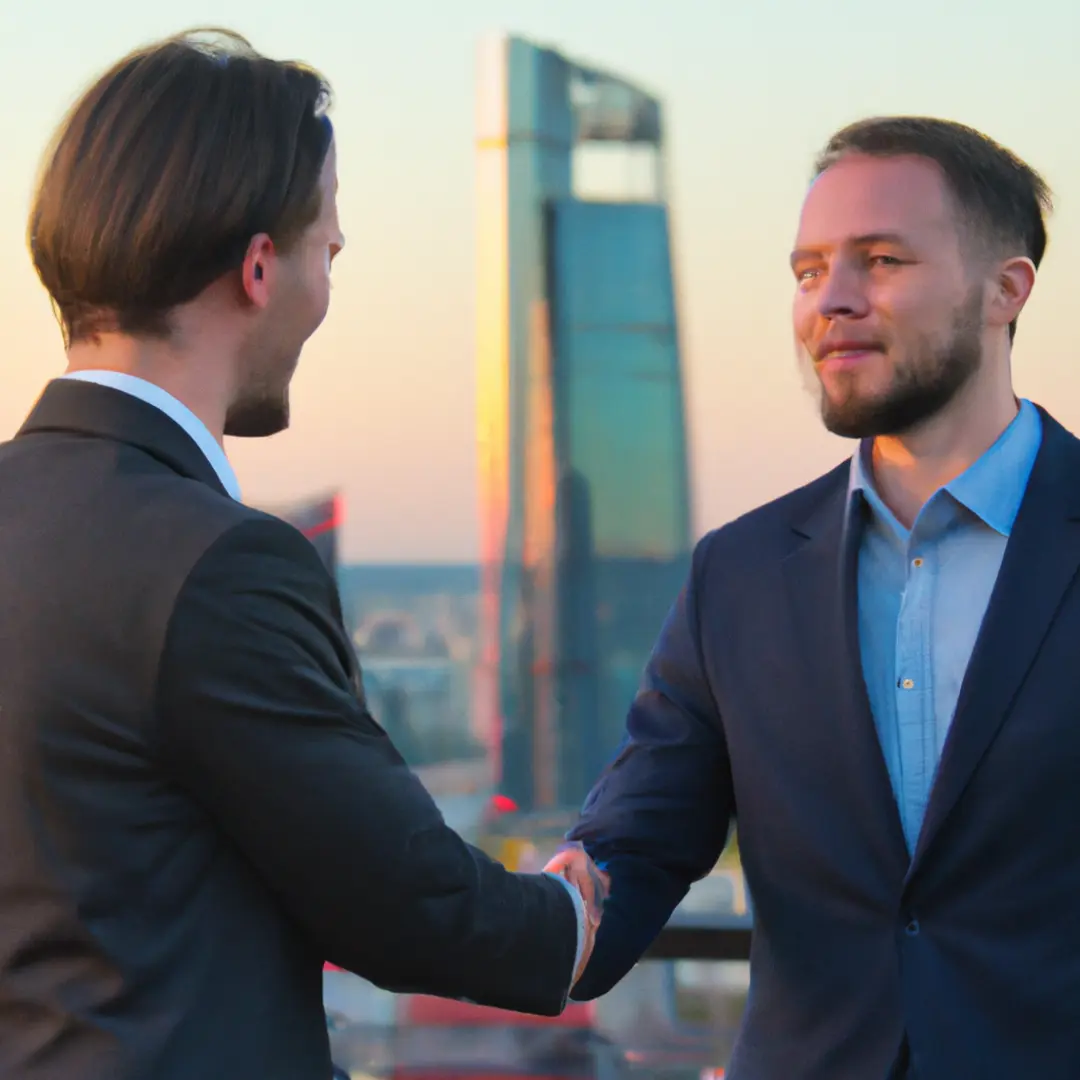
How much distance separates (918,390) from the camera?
1590 millimetres

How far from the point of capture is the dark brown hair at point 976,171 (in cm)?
164

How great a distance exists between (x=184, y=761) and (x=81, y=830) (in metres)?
0.09

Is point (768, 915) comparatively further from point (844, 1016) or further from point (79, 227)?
point (79, 227)

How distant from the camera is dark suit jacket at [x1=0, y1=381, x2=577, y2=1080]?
1097 mm

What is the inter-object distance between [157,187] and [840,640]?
80 centimetres

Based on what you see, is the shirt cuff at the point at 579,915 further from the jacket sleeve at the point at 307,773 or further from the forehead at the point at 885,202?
the forehead at the point at 885,202

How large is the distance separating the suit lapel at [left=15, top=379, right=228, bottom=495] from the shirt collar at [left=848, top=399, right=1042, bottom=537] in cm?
73

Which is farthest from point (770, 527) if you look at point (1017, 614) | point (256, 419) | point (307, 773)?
point (307, 773)

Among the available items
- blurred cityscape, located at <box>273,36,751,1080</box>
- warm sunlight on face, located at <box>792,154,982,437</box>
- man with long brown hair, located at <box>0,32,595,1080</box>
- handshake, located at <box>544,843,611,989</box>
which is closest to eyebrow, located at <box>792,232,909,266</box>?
warm sunlight on face, located at <box>792,154,982,437</box>

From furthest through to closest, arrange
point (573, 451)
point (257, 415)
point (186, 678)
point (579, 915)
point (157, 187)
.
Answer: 1. point (573, 451)
2. point (579, 915)
3. point (257, 415)
4. point (157, 187)
5. point (186, 678)

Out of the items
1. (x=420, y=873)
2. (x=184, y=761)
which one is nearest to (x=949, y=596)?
(x=420, y=873)

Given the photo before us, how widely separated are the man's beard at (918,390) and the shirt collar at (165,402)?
0.68 m

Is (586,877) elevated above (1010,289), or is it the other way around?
(1010,289)

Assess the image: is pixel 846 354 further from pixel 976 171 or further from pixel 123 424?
pixel 123 424
